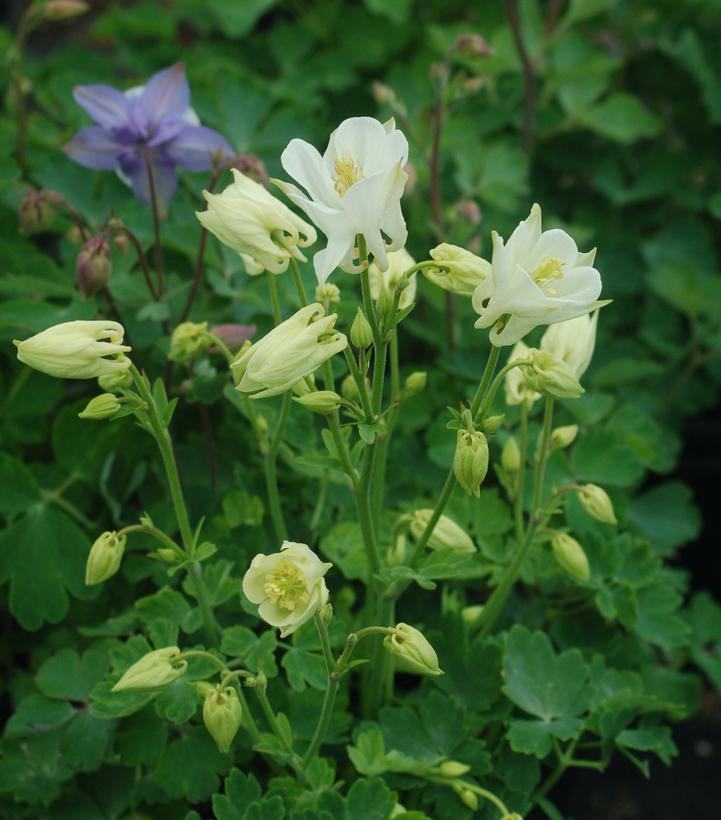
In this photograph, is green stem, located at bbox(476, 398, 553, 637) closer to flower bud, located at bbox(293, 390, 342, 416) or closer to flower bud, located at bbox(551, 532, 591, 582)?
flower bud, located at bbox(551, 532, 591, 582)

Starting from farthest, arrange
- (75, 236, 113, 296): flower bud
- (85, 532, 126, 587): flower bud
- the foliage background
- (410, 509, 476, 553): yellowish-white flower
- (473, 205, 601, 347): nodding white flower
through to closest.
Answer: the foliage background → (75, 236, 113, 296): flower bud → (410, 509, 476, 553): yellowish-white flower → (85, 532, 126, 587): flower bud → (473, 205, 601, 347): nodding white flower

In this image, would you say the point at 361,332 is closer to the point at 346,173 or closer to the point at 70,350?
the point at 346,173

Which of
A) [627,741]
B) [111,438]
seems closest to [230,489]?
[111,438]

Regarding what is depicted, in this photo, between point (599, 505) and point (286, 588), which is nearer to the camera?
point (286, 588)

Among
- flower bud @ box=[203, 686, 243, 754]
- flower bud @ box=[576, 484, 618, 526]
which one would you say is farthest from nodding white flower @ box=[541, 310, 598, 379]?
flower bud @ box=[203, 686, 243, 754]

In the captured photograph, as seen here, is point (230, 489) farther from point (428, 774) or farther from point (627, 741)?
point (627, 741)

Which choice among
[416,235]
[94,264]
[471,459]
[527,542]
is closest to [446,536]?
[527,542]
